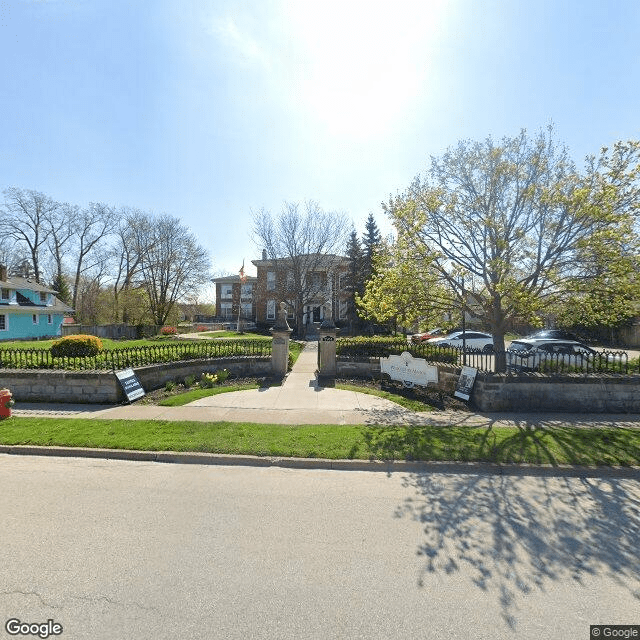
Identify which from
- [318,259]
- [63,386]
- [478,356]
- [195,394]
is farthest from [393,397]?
[318,259]

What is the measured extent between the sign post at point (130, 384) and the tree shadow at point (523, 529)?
7825mm

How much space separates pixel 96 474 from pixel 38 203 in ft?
177

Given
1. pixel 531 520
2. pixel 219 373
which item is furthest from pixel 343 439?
pixel 219 373

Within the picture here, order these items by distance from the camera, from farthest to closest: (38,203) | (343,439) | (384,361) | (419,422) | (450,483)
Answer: (38,203) → (384,361) → (419,422) → (343,439) → (450,483)

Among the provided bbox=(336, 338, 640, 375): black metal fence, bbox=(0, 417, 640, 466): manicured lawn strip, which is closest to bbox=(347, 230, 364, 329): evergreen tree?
bbox=(336, 338, 640, 375): black metal fence

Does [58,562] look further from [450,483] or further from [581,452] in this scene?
[581,452]

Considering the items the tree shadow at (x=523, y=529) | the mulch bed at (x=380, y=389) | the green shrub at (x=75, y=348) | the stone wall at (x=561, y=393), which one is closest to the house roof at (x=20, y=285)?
the green shrub at (x=75, y=348)

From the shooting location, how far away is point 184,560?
322cm

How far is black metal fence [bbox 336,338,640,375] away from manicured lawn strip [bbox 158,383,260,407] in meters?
3.93

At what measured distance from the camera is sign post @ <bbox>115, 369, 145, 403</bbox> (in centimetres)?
918

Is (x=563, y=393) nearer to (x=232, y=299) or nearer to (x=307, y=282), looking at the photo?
(x=307, y=282)

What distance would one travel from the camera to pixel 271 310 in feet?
145

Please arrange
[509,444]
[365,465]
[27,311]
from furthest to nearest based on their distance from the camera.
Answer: [27,311], [509,444], [365,465]

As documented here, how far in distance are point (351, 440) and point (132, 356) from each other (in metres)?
Result: 8.36
